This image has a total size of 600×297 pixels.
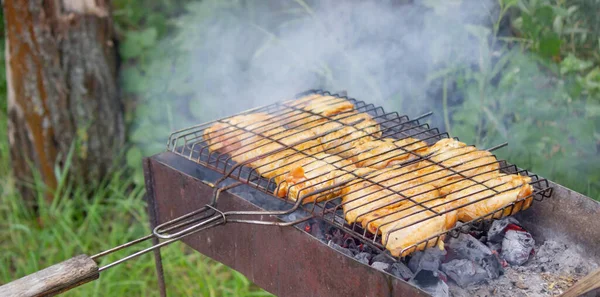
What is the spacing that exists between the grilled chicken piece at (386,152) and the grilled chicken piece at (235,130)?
54 cm

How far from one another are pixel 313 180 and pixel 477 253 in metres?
0.75

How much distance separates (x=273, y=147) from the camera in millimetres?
3094

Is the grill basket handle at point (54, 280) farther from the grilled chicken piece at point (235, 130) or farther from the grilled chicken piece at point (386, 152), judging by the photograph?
the grilled chicken piece at point (386, 152)

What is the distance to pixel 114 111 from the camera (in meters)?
5.63

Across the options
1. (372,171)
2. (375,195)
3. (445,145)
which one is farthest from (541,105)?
(375,195)

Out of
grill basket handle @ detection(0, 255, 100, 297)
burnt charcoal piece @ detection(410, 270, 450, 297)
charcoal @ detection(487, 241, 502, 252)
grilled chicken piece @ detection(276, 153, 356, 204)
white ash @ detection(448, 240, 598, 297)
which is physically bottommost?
white ash @ detection(448, 240, 598, 297)

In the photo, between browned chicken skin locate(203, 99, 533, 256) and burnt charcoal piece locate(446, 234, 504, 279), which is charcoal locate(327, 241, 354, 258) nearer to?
browned chicken skin locate(203, 99, 533, 256)

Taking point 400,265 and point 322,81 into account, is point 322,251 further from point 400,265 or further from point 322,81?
point 322,81

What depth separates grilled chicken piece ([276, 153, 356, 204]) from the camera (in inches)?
106

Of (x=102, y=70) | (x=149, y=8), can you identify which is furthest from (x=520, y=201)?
(x=149, y=8)

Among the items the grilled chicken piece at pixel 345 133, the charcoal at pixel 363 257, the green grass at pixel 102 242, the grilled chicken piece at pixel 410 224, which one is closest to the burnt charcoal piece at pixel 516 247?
the grilled chicken piece at pixel 410 224

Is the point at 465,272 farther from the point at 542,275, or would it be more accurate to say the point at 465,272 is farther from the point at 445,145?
the point at 445,145

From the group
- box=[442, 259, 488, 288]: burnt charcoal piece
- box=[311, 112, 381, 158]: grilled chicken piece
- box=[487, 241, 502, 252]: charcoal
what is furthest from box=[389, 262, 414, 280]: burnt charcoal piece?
box=[311, 112, 381, 158]: grilled chicken piece

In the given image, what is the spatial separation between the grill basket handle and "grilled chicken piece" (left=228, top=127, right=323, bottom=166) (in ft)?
2.91
